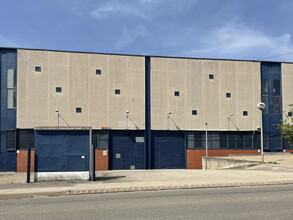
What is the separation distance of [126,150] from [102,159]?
295cm

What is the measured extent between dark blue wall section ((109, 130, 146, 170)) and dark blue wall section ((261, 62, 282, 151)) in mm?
16060

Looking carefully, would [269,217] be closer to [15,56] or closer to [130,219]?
[130,219]

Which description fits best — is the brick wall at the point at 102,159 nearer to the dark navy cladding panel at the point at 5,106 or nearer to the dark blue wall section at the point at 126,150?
the dark blue wall section at the point at 126,150

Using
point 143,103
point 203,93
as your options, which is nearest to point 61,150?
point 143,103

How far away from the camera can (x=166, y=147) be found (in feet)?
109

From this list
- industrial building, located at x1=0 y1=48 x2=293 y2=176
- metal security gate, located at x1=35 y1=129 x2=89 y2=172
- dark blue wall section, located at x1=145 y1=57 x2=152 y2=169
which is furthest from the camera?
dark blue wall section, located at x1=145 y1=57 x2=152 y2=169

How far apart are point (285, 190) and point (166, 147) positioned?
931 inches

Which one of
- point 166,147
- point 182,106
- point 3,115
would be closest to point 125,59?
point 182,106

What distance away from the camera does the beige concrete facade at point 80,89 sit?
30.5 m

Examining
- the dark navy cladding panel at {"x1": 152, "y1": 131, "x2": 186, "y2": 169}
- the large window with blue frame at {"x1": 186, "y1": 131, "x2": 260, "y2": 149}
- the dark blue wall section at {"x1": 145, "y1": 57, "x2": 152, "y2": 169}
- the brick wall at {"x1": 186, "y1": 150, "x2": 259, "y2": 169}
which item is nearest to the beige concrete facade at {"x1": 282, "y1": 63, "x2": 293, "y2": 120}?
the large window with blue frame at {"x1": 186, "y1": 131, "x2": 260, "y2": 149}

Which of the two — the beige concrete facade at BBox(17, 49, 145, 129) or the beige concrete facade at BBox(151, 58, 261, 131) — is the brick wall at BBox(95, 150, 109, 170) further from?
the beige concrete facade at BBox(151, 58, 261, 131)

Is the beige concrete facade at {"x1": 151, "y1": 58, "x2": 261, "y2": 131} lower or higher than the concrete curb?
higher

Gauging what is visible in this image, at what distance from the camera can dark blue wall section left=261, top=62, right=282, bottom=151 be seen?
3497 cm

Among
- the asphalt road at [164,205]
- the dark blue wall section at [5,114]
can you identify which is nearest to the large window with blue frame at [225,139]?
the dark blue wall section at [5,114]
